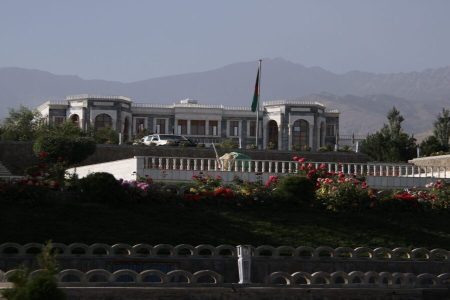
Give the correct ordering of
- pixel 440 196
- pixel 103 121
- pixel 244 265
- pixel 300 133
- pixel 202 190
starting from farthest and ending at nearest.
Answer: pixel 300 133 → pixel 103 121 → pixel 440 196 → pixel 202 190 → pixel 244 265

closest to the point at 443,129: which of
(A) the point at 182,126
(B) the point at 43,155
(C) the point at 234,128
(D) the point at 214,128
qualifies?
(C) the point at 234,128

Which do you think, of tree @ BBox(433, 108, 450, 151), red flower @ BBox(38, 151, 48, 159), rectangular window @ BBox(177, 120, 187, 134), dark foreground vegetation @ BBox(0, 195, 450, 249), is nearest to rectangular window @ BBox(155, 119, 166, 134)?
rectangular window @ BBox(177, 120, 187, 134)

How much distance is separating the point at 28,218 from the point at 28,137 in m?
40.5

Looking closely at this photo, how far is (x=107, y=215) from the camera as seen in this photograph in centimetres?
2912

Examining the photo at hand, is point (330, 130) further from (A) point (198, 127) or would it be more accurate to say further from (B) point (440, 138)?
(B) point (440, 138)

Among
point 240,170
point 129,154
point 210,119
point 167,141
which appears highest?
point 210,119

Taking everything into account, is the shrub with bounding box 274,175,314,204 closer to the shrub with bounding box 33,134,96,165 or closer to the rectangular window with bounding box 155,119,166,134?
the shrub with bounding box 33,134,96,165

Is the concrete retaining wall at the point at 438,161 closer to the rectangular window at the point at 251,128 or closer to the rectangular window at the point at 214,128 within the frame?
the rectangular window at the point at 251,128

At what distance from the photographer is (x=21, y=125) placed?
7700 cm

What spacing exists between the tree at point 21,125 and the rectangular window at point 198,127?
1815 cm

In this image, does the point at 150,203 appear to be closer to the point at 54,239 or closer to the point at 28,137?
the point at 54,239

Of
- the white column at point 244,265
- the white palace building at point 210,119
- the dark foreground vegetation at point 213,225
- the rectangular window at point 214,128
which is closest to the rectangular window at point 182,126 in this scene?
the white palace building at point 210,119

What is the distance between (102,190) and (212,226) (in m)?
3.64

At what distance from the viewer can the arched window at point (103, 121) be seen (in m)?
91.3
